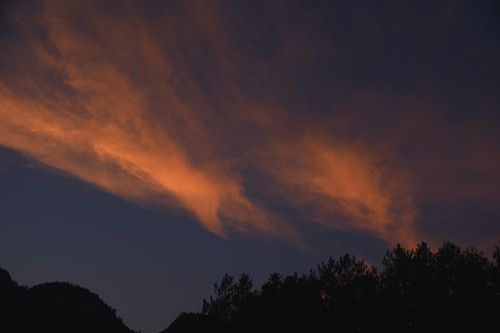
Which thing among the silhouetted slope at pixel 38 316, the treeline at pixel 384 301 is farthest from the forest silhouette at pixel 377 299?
the silhouetted slope at pixel 38 316

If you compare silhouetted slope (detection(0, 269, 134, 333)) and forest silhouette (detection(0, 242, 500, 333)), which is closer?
forest silhouette (detection(0, 242, 500, 333))

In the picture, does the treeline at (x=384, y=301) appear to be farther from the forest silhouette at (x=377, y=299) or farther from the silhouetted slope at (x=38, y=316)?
the silhouetted slope at (x=38, y=316)

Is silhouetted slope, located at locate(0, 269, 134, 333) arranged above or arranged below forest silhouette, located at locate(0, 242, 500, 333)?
below

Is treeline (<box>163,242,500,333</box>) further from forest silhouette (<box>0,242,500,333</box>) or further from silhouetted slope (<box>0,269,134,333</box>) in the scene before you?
silhouetted slope (<box>0,269,134,333</box>)

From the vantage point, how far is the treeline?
28359 mm

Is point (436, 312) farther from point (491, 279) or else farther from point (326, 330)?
point (326, 330)

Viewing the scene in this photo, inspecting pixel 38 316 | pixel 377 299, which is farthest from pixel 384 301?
pixel 38 316

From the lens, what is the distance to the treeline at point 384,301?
28.4m

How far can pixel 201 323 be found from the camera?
108ft

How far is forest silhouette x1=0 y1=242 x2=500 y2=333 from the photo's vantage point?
1120 inches

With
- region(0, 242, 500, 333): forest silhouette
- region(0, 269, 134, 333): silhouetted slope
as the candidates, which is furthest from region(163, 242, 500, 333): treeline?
region(0, 269, 134, 333): silhouetted slope

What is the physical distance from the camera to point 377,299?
3228 centimetres

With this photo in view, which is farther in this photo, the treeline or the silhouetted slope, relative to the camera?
the silhouetted slope

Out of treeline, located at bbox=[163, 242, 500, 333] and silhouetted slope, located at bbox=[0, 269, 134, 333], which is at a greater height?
treeline, located at bbox=[163, 242, 500, 333]
